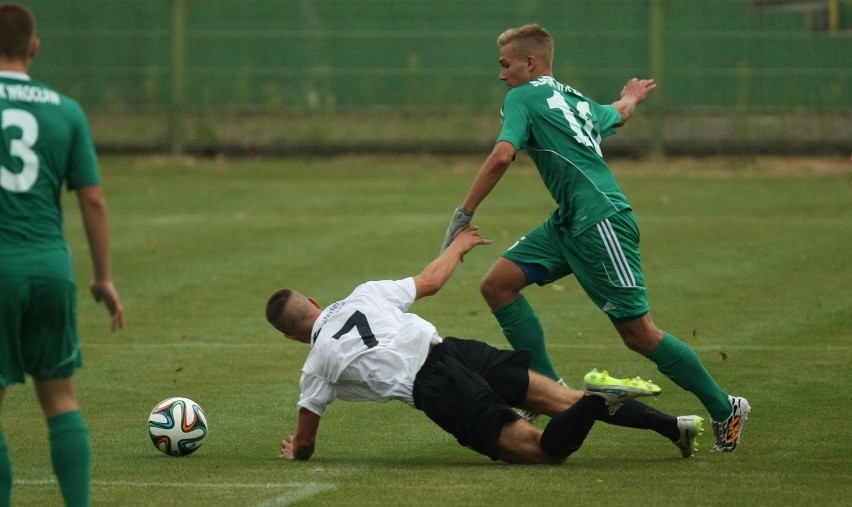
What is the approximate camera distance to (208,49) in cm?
2680

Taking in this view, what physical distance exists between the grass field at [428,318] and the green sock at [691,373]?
0.29 metres

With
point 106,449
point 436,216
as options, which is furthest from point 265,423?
point 436,216

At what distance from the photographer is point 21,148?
5488 mm

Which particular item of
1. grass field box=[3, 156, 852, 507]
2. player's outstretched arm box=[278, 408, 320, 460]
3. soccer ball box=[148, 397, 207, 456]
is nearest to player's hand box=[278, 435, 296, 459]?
player's outstretched arm box=[278, 408, 320, 460]

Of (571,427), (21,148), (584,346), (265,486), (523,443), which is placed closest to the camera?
(21,148)

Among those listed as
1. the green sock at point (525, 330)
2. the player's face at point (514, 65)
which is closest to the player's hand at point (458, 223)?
the green sock at point (525, 330)

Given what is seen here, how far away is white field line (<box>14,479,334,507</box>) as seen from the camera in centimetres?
616

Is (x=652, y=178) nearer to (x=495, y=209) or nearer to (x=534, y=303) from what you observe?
(x=495, y=209)

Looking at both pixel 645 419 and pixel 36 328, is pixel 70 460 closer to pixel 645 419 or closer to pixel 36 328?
pixel 36 328

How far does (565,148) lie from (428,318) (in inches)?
184

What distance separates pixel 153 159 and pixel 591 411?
69.6 feet

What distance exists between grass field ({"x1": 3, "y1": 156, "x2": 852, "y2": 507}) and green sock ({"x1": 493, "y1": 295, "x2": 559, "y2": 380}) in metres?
0.61

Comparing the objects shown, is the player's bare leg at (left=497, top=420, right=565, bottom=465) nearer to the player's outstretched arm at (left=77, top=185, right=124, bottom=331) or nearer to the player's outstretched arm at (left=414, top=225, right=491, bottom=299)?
the player's outstretched arm at (left=414, top=225, right=491, bottom=299)

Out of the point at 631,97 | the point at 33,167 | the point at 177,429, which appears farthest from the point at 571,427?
the point at 33,167
